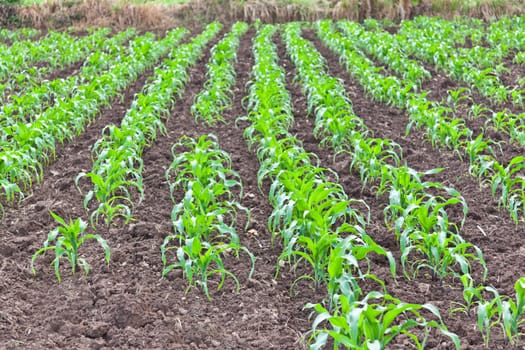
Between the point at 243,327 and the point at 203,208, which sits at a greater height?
the point at 203,208

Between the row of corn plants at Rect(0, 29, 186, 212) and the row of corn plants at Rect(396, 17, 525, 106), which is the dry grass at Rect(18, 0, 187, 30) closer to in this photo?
the row of corn plants at Rect(396, 17, 525, 106)

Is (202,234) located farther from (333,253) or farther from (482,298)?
(482,298)

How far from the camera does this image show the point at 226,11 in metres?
22.4

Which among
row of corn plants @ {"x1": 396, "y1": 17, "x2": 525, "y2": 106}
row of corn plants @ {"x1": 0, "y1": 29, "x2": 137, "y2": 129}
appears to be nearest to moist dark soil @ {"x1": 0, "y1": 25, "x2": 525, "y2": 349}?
row of corn plants @ {"x1": 0, "y1": 29, "x2": 137, "y2": 129}

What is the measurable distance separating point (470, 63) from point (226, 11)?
12.6m

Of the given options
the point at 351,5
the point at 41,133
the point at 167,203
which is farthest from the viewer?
the point at 351,5

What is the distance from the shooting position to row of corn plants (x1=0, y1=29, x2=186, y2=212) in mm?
5449

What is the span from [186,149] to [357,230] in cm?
328

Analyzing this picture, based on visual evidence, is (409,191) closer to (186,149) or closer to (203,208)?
(203,208)

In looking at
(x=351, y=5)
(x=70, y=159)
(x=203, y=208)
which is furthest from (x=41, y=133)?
(x=351, y=5)

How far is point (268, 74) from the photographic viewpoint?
365 inches

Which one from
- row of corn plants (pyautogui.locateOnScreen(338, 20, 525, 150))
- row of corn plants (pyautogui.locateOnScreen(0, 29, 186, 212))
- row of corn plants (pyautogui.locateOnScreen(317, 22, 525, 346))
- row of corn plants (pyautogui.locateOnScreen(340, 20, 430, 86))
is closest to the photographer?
row of corn plants (pyautogui.locateOnScreen(317, 22, 525, 346))

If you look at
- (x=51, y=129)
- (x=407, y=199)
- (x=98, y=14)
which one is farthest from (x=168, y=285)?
(x=98, y=14)

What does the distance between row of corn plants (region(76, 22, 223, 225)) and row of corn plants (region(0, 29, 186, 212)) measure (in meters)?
0.42
